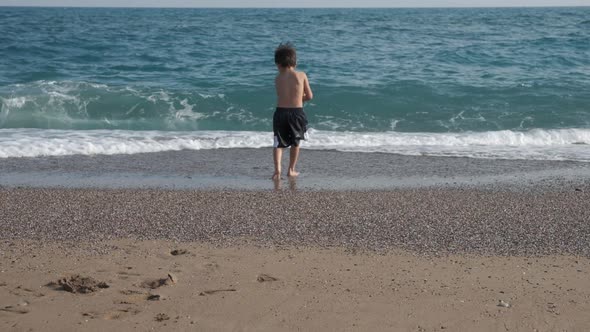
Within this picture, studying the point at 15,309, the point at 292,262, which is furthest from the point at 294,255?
the point at 15,309

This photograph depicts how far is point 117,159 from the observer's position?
889 cm

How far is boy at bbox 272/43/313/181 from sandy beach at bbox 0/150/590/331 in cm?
51

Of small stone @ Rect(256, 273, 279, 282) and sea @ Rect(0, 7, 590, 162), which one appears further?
sea @ Rect(0, 7, 590, 162)

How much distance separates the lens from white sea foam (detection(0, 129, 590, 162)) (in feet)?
30.9

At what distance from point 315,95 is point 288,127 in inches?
250

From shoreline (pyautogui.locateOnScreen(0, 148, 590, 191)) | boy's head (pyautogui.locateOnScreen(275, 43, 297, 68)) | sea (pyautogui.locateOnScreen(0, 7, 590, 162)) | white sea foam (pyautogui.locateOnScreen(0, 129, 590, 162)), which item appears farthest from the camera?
sea (pyautogui.locateOnScreen(0, 7, 590, 162))

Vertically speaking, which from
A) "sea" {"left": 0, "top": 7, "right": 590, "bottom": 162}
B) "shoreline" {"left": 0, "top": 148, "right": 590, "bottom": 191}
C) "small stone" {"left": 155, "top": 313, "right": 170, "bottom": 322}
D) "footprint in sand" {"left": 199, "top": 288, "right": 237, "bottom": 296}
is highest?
"small stone" {"left": 155, "top": 313, "right": 170, "bottom": 322}

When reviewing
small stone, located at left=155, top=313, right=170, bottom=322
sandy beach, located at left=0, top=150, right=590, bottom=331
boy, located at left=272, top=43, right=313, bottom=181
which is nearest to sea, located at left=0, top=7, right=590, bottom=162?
boy, located at left=272, top=43, right=313, bottom=181

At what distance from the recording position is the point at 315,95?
1403cm

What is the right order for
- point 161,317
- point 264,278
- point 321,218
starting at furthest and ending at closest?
point 321,218, point 264,278, point 161,317

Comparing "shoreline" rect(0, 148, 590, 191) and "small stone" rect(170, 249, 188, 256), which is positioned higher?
"small stone" rect(170, 249, 188, 256)

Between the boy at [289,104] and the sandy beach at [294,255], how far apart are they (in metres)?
0.51

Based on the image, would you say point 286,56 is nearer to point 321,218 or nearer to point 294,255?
point 321,218

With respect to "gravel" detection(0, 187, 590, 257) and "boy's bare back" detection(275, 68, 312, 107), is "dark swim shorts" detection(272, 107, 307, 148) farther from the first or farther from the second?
"gravel" detection(0, 187, 590, 257)
